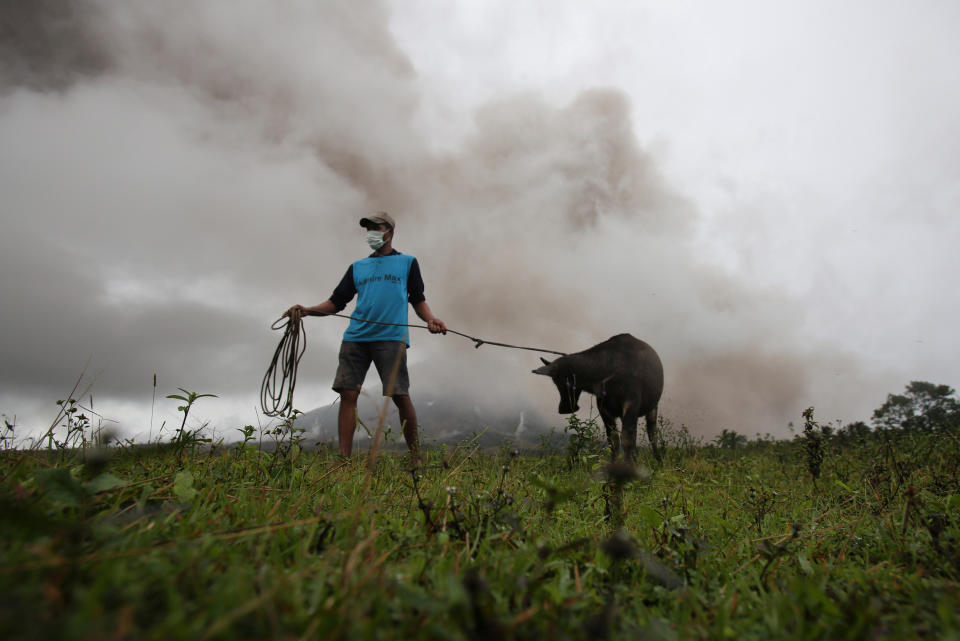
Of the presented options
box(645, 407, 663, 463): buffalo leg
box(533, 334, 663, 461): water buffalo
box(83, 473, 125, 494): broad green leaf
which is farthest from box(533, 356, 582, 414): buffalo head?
box(83, 473, 125, 494): broad green leaf

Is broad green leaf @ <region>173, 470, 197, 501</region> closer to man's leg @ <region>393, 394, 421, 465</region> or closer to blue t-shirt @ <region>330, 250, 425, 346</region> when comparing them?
man's leg @ <region>393, 394, 421, 465</region>

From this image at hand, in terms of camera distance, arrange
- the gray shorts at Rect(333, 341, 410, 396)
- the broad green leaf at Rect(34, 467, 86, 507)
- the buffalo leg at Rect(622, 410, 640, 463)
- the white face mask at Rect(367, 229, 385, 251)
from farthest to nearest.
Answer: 1. the buffalo leg at Rect(622, 410, 640, 463)
2. the white face mask at Rect(367, 229, 385, 251)
3. the gray shorts at Rect(333, 341, 410, 396)
4. the broad green leaf at Rect(34, 467, 86, 507)

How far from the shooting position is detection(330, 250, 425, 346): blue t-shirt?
646 centimetres

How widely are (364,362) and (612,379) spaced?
4177 millimetres

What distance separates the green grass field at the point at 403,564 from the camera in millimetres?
1097

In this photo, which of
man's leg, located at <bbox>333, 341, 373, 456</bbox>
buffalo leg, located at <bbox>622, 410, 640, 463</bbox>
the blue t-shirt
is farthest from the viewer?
buffalo leg, located at <bbox>622, 410, 640, 463</bbox>

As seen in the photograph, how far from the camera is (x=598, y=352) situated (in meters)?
8.22

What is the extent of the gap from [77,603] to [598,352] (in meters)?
7.78

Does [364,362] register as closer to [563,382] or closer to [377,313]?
[377,313]

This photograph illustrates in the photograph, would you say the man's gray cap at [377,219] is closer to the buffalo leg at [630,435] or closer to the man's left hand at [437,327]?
the man's left hand at [437,327]

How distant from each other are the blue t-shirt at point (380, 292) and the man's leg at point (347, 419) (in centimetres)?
78

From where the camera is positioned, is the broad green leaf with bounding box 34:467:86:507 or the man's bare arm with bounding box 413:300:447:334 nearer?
the broad green leaf with bounding box 34:467:86:507

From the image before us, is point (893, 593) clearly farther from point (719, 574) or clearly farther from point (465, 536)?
point (465, 536)

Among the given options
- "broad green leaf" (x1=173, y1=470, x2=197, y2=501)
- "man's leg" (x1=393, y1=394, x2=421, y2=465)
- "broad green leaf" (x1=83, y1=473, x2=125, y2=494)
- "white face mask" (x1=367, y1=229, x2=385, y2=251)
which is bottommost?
"broad green leaf" (x1=173, y1=470, x2=197, y2=501)
